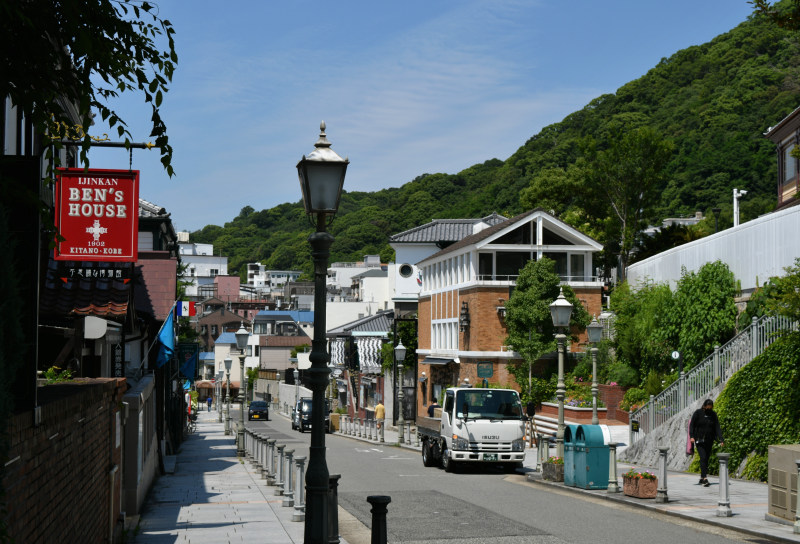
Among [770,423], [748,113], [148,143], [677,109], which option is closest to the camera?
[148,143]

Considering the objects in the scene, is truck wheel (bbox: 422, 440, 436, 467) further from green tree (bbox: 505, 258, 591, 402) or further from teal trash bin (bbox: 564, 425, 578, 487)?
green tree (bbox: 505, 258, 591, 402)

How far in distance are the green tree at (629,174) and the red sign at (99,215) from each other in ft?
132

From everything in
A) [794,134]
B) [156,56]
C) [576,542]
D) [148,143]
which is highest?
[794,134]

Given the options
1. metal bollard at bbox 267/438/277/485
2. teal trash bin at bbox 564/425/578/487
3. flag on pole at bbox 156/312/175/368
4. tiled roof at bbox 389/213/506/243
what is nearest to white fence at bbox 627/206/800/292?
teal trash bin at bbox 564/425/578/487

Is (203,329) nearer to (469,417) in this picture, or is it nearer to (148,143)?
(469,417)

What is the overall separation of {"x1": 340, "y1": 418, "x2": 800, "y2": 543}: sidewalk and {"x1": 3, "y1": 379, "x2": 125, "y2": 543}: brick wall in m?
9.18

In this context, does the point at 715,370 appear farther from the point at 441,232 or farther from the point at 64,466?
the point at 441,232

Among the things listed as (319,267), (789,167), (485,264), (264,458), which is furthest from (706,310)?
(319,267)

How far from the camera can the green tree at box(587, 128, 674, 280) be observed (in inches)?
2042

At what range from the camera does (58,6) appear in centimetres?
643

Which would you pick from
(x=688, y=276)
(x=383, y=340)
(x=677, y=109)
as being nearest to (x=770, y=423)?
(x=688, y=276)

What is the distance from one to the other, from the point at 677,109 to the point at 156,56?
97.7 metres

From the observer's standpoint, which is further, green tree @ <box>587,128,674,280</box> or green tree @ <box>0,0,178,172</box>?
green tree @ <box>587,128,674,280</box>

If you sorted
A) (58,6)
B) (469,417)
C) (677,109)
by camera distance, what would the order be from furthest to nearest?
(677,109)
(469,417)
(58,6)
